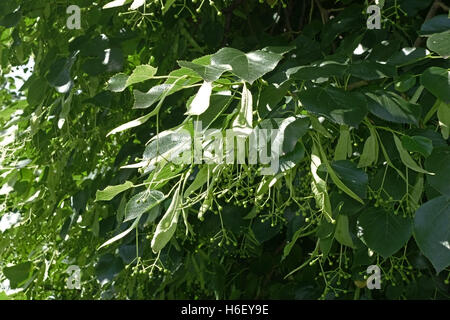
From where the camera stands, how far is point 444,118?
2.52ft

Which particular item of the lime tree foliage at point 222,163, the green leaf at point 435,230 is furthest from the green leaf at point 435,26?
the green leaf at point 435,230

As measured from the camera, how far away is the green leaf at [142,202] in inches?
27.8

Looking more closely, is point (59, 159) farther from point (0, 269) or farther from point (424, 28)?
point (424, 28)

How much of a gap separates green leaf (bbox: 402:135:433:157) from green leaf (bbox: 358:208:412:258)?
0.35 ft

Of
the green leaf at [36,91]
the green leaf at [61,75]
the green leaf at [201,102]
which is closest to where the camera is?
the green leaf at [201,102]

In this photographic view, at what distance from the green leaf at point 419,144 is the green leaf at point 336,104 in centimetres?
6

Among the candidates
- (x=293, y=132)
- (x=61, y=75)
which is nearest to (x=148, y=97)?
(x=293, y=132)

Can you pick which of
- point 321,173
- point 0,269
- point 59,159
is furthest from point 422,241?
point 0,269

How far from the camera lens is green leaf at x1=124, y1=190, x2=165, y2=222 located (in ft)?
2.32

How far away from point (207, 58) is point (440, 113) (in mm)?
286

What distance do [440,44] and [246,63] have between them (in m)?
0.22

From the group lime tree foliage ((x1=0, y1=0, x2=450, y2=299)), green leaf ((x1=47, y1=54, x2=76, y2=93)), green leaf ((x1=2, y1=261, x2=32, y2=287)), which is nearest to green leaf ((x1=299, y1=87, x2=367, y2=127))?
lime tree foliage ((x1=0, y1=0, x2=450, y2=299))

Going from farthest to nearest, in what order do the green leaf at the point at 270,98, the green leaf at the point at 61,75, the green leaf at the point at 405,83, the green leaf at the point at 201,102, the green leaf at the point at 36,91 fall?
the green leaf at the point at 36,91 → the green leaf at the point at 61,75 → the green leaf at the point at 405,83 → the green leaf at the point at 270,98 → the green leaf at the point at 201,102

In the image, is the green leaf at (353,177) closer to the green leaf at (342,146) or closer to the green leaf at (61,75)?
the green leaf at (342,146)
